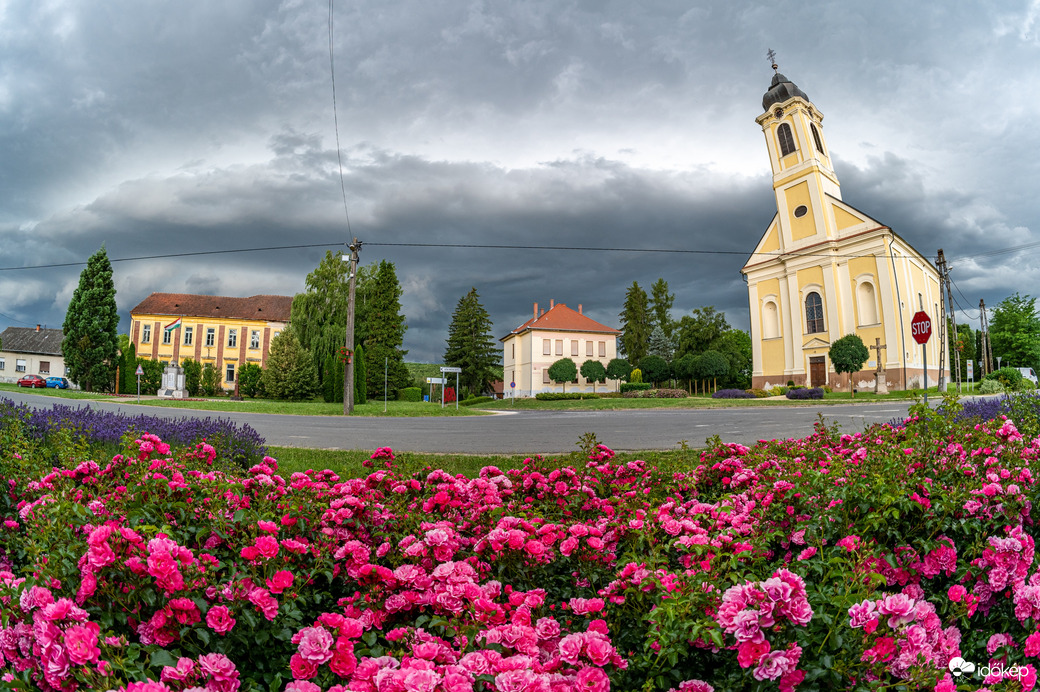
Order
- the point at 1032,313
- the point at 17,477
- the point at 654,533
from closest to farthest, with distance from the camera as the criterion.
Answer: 1. the point at 654,533
2. the point at 17,477
3. the point at 1032,313

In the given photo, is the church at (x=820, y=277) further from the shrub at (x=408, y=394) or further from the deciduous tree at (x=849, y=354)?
the shrub at (x=408, y=394)

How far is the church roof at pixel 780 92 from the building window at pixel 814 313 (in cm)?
1243

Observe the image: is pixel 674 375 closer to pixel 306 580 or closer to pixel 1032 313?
pixel 1032 313

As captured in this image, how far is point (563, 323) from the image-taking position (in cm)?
5450

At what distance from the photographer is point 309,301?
1428 inches

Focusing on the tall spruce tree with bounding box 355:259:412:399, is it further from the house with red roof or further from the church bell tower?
the church bell tower

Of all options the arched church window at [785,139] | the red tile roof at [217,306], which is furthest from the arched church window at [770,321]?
the red tile roof at [217,306]

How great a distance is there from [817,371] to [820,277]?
18.4ft

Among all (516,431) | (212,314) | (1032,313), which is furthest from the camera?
(212,314)

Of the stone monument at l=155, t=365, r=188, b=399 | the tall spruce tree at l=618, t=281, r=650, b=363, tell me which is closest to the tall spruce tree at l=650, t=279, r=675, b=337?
the tall spruce tree at l=618, t=281, r=650, b=363

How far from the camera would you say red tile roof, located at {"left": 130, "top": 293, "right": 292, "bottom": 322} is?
2089 inches

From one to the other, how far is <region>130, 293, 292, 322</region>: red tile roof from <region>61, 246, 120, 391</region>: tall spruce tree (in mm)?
16164

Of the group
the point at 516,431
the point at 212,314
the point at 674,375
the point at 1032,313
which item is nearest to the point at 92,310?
the point at 212,314

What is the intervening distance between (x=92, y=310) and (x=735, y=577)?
4465 cm
